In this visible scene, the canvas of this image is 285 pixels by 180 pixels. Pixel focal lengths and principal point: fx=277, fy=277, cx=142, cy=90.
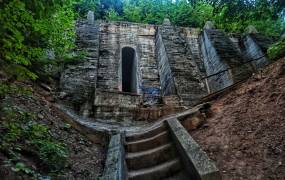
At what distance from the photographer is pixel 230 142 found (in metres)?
3.65

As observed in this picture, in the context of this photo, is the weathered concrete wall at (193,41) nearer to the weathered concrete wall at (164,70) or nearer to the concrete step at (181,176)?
the weathered concrete wall at (164,70)

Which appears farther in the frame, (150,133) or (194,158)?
(150,133)

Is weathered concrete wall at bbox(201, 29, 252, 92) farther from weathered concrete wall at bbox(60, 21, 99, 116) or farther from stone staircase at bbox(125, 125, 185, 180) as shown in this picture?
stone staircase at bbox(125, 125, 185, 180)

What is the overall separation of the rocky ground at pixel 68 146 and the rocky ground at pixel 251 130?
1565 mm

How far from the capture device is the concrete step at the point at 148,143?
13.8 feet

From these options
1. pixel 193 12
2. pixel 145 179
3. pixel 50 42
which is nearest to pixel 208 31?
pixel 193 12

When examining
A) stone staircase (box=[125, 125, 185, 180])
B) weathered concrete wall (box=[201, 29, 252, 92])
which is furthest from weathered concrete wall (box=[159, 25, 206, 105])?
stone staircase (box=[125, 125, 185, 180])

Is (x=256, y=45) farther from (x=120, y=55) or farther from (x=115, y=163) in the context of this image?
(x=115, y=163)

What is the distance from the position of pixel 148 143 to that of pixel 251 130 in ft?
4.88

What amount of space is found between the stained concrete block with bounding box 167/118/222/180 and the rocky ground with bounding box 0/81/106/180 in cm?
110

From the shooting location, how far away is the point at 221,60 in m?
8.81

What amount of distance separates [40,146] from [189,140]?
5.97 ft

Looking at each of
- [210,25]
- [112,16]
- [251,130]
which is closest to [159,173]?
[251,130]

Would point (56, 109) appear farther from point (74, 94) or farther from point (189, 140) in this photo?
point (189, 140)
